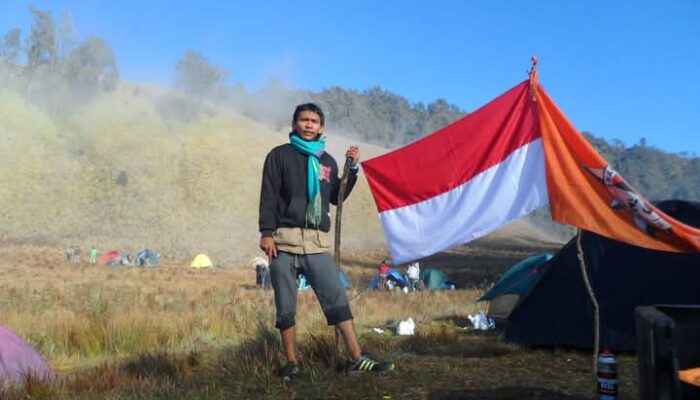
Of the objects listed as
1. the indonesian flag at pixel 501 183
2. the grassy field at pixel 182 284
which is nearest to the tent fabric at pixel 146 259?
the grassy field at pixel 182 284

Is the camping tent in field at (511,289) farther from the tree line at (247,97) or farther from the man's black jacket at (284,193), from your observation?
the tree line at (247,97)

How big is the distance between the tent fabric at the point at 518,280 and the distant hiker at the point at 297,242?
6.45 metres

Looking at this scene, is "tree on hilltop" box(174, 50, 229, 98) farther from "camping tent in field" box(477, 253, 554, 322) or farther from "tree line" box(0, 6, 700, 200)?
"camping tent in field" box(477, 253, 554, 322)

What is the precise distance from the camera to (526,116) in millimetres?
5594

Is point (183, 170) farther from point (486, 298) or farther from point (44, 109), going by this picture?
point (486, 298)

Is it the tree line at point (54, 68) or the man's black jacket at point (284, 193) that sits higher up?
the tree line at point (54, 68)

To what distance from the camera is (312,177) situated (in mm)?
5008

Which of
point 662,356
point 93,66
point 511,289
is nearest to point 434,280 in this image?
point 511,289

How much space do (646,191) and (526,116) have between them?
609 ft

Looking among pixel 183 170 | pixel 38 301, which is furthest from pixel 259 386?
pixel 183 170

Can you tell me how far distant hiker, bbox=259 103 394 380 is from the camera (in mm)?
4898

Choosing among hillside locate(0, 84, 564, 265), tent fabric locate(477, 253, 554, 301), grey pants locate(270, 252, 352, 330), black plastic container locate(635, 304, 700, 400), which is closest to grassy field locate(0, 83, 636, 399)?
hillside locate(0, 84, 564, 265)

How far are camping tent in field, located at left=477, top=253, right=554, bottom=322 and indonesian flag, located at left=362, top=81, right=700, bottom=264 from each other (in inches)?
172

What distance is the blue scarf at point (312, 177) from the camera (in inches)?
195
